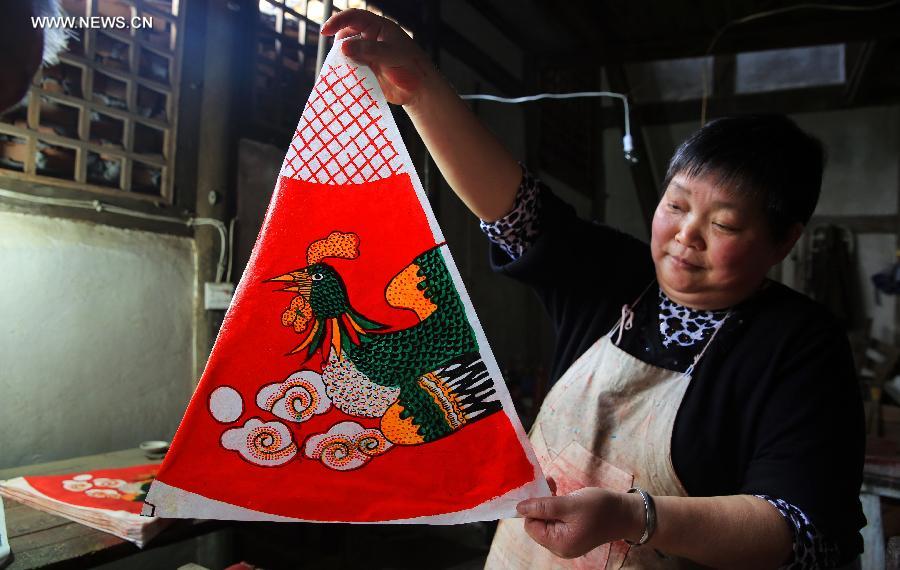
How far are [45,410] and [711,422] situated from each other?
8.81 ft

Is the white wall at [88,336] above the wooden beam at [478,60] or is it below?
below

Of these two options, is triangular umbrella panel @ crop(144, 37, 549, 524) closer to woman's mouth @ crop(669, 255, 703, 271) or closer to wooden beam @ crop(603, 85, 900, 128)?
woman's mouth @ crop(669, 255, 703, 271)

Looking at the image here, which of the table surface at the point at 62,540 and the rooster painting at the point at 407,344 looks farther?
the table surface at the point at 62,540

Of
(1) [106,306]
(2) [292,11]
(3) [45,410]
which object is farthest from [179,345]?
(2) [292,11]

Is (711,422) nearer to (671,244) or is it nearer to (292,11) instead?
(671,244)

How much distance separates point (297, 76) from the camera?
399 centimetres

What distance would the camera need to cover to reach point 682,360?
4.85 feet

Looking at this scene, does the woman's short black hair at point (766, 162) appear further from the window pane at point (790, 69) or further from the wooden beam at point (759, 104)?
the window pane at point (790, 69)

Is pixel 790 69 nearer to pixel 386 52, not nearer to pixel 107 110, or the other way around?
pixel 107 110

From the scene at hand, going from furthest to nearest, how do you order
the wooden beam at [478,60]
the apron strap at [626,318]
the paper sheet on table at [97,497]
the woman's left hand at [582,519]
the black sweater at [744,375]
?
1. the wooden beam at [478,60]
2. the paper sheet on table at [97,497]
3. the apron strap at [626,318]
4. the black sweater at [744,375]
5. the woman's left hand at [582,519]

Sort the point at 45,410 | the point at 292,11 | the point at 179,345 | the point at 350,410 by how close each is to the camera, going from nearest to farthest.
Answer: the point at 350,410
the point at 45,410
the point at 179,345
the point at 292,11

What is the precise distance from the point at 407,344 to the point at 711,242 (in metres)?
0.69

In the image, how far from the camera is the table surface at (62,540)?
1809mm

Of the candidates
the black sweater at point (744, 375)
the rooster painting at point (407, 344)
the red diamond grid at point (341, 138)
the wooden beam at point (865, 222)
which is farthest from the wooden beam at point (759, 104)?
the rooster painting at point (407, 344)
